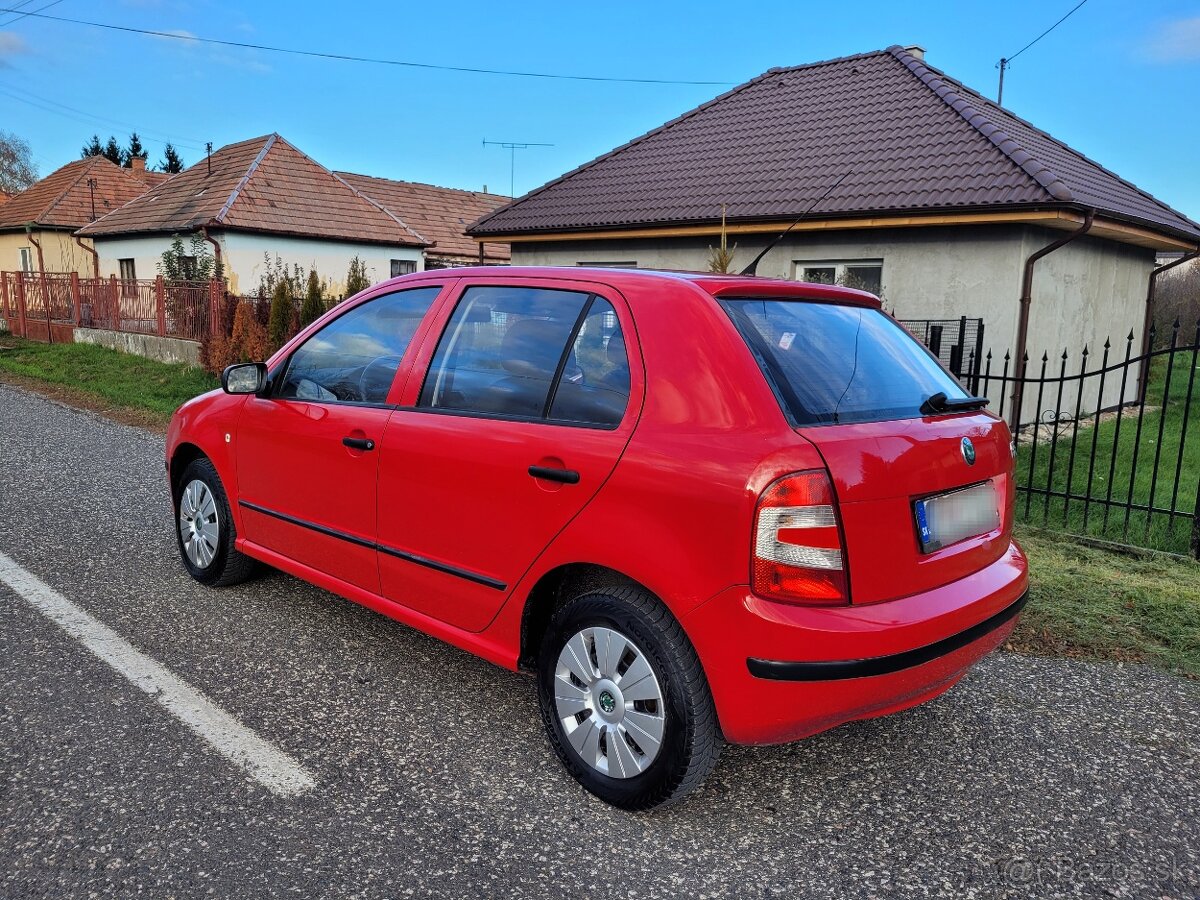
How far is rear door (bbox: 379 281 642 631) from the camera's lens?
2812 millimetres

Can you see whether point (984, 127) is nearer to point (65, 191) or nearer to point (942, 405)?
point (942, 405)

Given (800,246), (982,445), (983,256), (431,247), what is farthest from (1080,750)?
(431,247)

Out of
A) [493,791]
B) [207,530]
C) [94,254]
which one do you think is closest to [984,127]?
[207,530]

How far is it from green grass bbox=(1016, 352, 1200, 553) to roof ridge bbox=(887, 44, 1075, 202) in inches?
113

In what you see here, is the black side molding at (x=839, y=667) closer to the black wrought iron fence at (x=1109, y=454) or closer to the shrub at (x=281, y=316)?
the black wrought iron fence at (x=1109, y=454)

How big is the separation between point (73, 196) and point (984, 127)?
31431 millimetres

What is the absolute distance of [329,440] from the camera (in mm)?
3693

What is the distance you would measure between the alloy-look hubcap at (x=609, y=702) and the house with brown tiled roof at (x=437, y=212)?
26109mm

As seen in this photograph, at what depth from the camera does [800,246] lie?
39.8ft

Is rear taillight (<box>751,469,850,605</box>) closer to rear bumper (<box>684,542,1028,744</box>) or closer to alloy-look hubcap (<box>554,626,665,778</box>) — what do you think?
rear bumper (<box>684,542,1028,744</box>)

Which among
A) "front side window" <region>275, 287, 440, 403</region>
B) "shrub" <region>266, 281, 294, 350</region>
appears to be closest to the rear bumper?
"front side window" <region>275, 287, 440, 403</region>

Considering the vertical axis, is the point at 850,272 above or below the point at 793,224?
below

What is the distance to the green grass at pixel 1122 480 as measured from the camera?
5855 mm

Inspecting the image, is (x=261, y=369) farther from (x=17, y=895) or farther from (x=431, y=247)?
(x=431, y=247)
